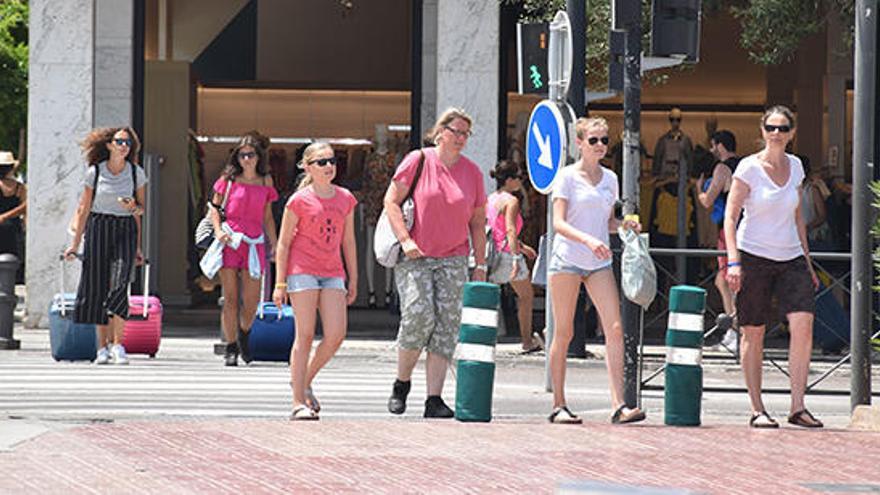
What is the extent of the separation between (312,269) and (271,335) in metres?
5.06

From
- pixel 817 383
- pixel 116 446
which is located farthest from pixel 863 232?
pixel 116 446

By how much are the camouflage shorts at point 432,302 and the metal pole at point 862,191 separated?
273cm

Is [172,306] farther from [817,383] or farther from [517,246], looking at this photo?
[817,383]

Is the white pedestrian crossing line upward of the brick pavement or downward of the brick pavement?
downward

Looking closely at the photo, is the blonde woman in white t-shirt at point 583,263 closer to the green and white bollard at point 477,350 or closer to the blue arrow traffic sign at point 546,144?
the green and white bollard at point 477,350

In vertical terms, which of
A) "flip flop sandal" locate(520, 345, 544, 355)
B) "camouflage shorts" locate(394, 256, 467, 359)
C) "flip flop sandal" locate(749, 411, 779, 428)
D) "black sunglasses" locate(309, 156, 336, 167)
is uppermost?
"black sunglasses" locate(309, 156, 336, 167)

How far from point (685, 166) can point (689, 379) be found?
12804 mm

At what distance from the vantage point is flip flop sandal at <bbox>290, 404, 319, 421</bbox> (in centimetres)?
1306

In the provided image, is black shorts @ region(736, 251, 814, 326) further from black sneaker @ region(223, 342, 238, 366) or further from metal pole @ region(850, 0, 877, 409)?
black sneaker @ region(223, 342, 238, 366)

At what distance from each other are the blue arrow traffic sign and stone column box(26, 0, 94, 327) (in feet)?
25.0

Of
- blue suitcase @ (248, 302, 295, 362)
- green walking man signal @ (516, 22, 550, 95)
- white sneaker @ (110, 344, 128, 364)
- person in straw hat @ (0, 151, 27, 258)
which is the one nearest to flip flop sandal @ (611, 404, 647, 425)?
green walking man signal @ (516, 22, 550, 95)

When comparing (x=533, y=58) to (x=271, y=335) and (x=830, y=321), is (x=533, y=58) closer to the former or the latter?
(x=271, y=335)

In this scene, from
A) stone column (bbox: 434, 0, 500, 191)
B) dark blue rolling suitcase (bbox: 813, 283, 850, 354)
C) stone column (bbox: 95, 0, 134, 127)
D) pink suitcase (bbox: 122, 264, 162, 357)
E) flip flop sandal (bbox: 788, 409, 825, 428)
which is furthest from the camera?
stone column (bbox: 95, 0, 134, 127)

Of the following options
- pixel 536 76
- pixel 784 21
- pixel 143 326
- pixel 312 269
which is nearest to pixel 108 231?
pixel 143 326
